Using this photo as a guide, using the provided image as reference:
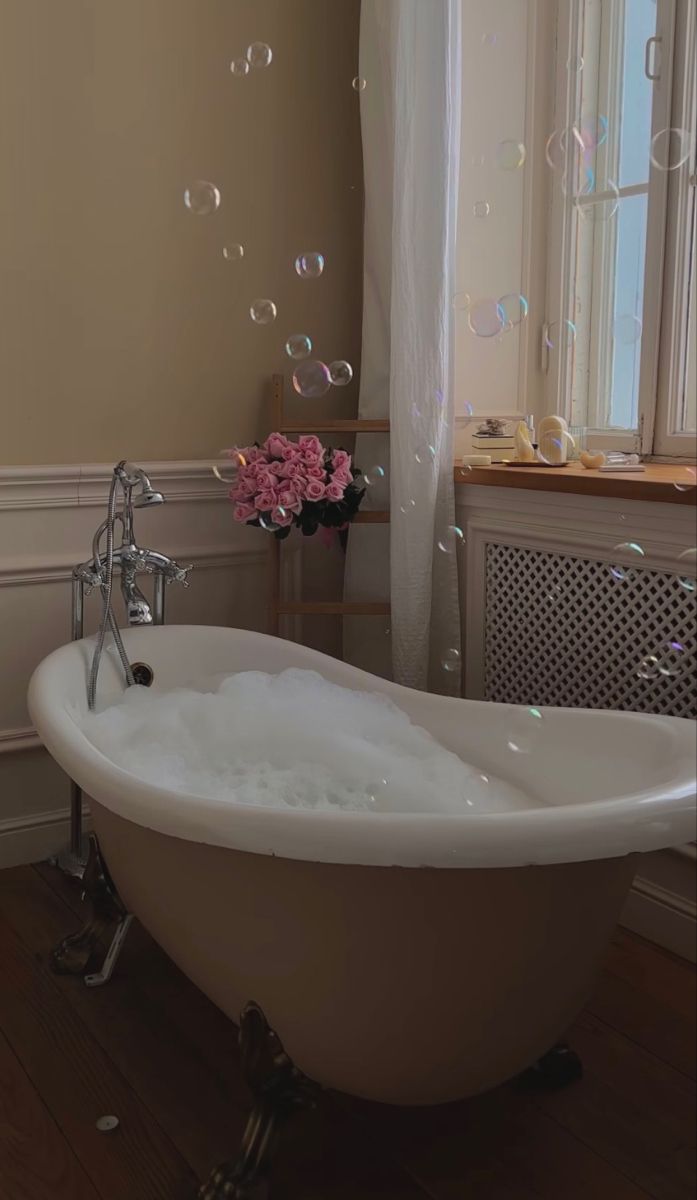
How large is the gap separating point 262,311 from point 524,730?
138 cm

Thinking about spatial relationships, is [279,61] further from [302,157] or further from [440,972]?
[440,972]

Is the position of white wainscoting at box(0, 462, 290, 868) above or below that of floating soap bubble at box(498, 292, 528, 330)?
below

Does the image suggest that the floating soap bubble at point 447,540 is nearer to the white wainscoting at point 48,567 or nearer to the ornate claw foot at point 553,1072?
the white wainscoting at point 48,567

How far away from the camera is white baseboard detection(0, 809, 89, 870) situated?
267cm

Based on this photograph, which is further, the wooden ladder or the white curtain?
the wooden ladder

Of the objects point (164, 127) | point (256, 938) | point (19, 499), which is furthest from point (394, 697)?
point (164, 127)

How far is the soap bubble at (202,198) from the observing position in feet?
8.23

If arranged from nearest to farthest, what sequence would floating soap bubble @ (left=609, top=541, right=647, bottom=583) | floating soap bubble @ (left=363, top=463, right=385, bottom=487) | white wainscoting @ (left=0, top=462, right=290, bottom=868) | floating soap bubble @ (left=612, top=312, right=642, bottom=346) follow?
floating soap bubble @ (left=609, top=541, right=647, bottom=583)
floating soap bubble @ (left=612, top=312, right=642, bottom=346)
white wainscoting @ (left=0, top=462, right=290, bottom=868)
floating soap bubble @ (left=363, top=463, right=385, bottom=487)

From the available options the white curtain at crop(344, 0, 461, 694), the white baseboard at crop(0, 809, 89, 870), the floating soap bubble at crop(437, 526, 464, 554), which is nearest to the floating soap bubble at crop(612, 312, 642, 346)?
the white curtain at crop(344, 0, 461, 694)

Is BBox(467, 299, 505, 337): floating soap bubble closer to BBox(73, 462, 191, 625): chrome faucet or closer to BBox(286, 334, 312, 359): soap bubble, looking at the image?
BBox(286, 334, 312, 359): soap bubble

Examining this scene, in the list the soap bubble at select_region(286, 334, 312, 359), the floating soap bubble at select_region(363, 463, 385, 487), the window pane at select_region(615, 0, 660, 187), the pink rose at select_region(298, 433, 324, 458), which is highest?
the window pane at select_region(615, 0, 660, 187)

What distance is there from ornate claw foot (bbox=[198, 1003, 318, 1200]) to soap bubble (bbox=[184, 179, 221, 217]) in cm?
175

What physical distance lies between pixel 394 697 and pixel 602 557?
54 centimetres

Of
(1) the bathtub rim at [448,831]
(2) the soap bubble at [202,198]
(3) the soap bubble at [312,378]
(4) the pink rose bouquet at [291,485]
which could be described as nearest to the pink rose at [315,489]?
(4) the pink rose bouquet at [291,485]
